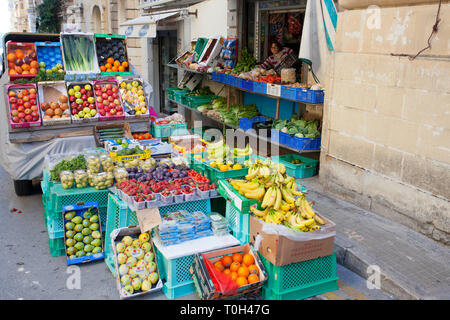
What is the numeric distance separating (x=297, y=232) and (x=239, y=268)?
69 centimetres

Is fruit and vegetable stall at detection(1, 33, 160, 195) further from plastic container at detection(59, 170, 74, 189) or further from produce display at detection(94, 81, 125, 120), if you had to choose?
plastic container at detection(59, 170, 74, 189)

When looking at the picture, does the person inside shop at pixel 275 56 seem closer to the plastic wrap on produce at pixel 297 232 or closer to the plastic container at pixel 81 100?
the plastic container at pixel 81 100

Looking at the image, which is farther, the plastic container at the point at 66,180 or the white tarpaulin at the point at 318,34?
the white tarpaulin at the point at 318,34

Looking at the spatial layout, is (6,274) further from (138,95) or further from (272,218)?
(138,95)

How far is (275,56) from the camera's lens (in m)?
8.77

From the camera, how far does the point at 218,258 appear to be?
435 cm

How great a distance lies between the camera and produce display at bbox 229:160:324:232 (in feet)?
13.9


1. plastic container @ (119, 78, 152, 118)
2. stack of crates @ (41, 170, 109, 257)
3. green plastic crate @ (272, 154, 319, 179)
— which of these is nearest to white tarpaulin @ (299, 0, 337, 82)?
green plastic crate @ (272, 154, 319, 179)

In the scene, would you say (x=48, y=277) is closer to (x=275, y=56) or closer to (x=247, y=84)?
(x=247, y=84)

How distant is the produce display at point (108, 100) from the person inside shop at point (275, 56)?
10.1 ft

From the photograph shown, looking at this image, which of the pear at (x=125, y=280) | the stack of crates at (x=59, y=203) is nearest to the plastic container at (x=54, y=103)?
the stack of crates at (x=59, y=203)

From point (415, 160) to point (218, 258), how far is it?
272 cm

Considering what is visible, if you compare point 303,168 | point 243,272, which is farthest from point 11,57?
point 243,272

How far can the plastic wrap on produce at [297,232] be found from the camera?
3.97 metres
